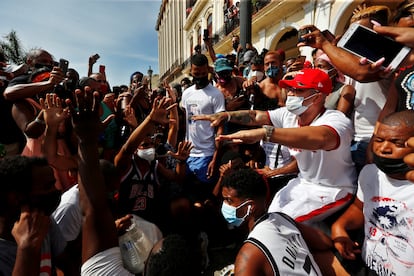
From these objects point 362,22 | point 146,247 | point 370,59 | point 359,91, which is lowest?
point 146,247

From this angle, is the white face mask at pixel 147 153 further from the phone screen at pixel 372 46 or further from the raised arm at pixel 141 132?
the phone screen at pixel 372 46

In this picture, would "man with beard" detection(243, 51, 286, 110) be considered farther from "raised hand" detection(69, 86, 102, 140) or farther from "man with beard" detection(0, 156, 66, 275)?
"man with beard" detection(0, 156, 66, 275)

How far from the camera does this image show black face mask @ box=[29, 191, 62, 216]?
1318mm

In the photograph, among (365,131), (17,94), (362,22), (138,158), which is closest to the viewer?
(362,22)

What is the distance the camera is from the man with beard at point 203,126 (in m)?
3.30

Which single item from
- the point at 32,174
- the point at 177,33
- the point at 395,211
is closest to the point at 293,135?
the point at 395,211

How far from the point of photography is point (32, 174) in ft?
4.44

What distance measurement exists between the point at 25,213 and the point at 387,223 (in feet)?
6.43

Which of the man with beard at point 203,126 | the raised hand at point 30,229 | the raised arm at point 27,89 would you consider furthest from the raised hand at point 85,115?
the man with beard at point 203,126

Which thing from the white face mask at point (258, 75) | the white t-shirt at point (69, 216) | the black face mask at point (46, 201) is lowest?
the white t-shirt at point (69, 216)

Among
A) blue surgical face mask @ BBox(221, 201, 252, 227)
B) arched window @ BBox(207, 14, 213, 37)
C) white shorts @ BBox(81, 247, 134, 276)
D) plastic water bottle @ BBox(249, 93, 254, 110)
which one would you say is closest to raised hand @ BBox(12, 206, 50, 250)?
white shorts @ BBox(81, 247, 134, 276)

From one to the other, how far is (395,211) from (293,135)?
27.1 inches

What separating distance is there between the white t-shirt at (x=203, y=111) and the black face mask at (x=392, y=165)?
208 cm

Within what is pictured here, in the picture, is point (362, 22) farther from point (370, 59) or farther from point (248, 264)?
point (248, 264)
